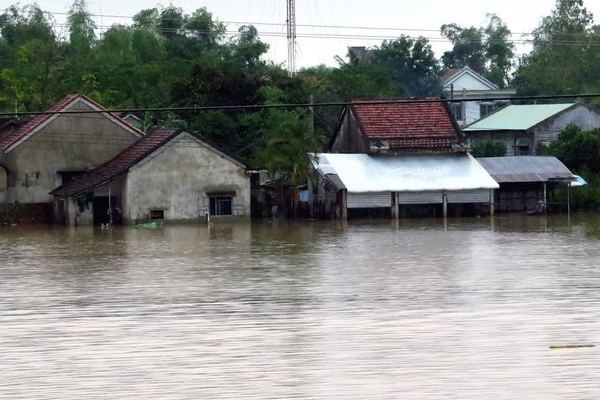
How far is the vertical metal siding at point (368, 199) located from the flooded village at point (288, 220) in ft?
0.23

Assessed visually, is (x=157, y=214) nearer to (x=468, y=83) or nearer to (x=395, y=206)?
(x=395, y=206)

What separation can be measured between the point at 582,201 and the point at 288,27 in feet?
55.0

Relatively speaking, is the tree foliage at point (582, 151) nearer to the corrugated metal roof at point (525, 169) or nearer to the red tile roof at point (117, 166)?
the corrugated metal roof at point (525, 169)

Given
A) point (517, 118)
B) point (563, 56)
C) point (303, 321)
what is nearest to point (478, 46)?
point (563, 56)

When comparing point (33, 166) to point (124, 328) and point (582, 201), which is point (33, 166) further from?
point (124, 328)

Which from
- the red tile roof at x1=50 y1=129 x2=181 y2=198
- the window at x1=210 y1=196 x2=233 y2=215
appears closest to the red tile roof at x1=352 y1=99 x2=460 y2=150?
the window at x1=210 y1=196 x2=233 y2=215

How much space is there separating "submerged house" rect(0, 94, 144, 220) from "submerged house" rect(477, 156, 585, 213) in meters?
13.7

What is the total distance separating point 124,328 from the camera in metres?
19.0

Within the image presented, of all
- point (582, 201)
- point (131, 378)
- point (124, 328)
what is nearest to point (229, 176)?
point (582, 201)

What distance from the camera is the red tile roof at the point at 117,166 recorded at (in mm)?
47531

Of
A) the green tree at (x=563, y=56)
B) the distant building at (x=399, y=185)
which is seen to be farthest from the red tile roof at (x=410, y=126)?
the green tree at (x=563, y=56)

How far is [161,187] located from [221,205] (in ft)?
8.08

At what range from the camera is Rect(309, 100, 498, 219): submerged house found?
161 feet

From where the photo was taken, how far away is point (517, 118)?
6259 cm
